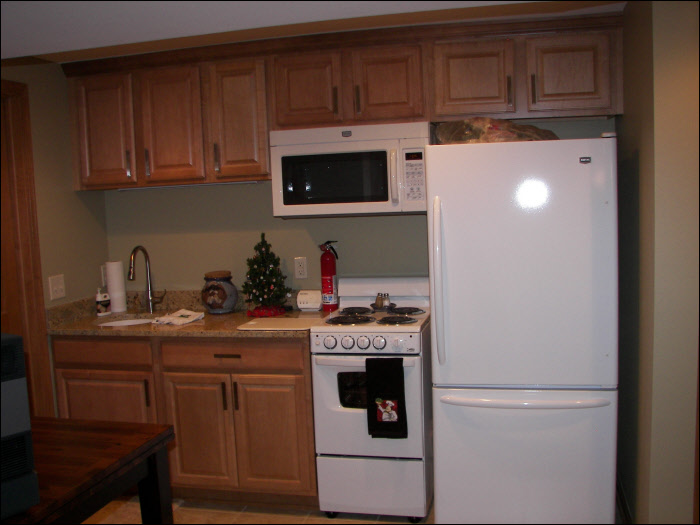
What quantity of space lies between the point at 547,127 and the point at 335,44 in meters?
1.16

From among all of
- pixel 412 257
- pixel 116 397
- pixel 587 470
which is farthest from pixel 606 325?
pixel 116 397

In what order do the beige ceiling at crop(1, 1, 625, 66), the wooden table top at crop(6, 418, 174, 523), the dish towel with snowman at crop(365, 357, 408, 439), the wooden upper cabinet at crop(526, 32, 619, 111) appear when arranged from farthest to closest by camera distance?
the wooden upper cabinet at crop(526, 32, 619, 111)
the dish towel with snowman at crop(365, 357, 408, 439)
the wooden table top at crop(6, 418, 174, 523)
the beige ceiling at crop(1, 1, 625, 66)

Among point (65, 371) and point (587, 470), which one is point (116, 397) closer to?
point (65, 371)

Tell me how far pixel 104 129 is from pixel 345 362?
1850mm

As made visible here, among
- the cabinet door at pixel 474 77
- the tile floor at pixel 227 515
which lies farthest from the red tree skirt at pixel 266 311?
the cabinet door at pixel 474 77

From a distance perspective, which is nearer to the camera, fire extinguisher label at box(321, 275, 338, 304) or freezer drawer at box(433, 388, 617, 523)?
freezer drawer at box(433, 388, 617, 523)

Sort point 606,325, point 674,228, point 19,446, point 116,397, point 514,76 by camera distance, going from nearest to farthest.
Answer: point 19,446 < point 674,228 < point 606,325 < point 514,76 < point 116,397

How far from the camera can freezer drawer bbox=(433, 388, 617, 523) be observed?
2119 millimetres

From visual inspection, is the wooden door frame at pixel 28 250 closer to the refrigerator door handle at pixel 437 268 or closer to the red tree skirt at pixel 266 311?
the red tree skirt at pixel 266 311

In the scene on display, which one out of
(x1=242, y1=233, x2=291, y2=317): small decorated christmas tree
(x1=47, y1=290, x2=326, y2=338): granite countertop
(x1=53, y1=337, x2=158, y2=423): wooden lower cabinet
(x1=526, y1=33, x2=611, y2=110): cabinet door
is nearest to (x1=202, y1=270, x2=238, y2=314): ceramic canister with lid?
(x1=47, y1=290, x2=326, y2=338): granite countertop

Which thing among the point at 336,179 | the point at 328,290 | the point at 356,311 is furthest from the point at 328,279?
the point at 336,179

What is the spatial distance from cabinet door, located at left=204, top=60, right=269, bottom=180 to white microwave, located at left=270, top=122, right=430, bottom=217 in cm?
13

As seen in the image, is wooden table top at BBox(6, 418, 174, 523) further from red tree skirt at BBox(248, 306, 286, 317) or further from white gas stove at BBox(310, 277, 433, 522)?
red tree skirt at BBox(248, 306, 286, 317)

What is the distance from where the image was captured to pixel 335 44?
8.71 ft
